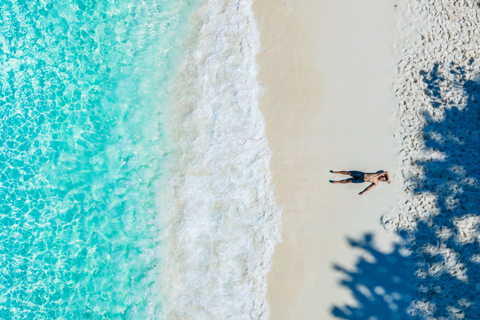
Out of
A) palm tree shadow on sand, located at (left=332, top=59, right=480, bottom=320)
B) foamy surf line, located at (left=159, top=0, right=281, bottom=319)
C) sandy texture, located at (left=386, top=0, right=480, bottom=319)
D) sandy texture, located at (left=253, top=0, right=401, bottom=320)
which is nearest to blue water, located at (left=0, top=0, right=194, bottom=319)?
foamy surf line, located at (left=159, top=0, right=281, bottom=319)

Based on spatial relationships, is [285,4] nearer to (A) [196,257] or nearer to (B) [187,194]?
(B) [187,194]

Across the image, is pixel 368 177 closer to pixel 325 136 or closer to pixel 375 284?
pixel 325 136

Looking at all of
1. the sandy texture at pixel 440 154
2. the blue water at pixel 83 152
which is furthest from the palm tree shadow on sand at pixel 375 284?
the blue water at pixel 83 152

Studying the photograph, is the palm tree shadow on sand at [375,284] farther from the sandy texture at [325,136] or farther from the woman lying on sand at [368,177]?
the woman lying on sand at [368,177]

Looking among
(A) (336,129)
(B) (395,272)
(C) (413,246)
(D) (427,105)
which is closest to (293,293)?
(B) (395,272)

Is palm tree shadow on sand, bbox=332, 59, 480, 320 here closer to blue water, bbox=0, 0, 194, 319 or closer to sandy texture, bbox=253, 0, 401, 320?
sandy texture, bbox=253, 0, 401, 320

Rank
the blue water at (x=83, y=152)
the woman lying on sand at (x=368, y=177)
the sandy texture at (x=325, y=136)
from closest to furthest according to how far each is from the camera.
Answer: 1. the woman lying on sand at (x=368, y=177)
2. the sandy texture at (x=325, y=136)
3. the blue water at (x=83, y=152)

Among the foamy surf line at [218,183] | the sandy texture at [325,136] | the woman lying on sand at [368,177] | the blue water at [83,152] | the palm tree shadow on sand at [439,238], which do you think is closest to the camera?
the woman lying on sand at [368,177]
